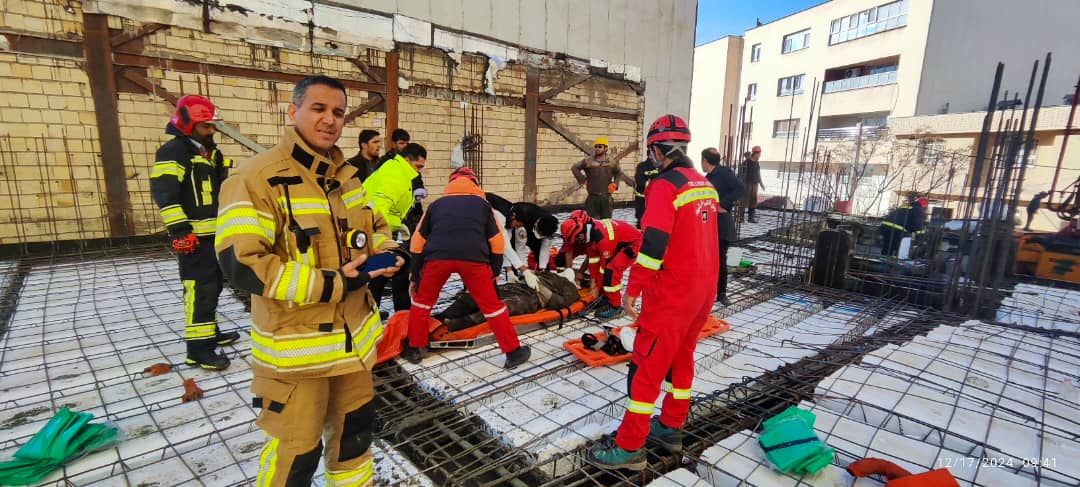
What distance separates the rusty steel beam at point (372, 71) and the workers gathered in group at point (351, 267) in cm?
462

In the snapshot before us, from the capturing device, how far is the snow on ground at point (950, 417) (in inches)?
97.0

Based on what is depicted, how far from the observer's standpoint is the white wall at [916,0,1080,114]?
2039 cm

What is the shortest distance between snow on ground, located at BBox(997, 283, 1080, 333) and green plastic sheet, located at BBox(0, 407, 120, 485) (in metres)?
7.47

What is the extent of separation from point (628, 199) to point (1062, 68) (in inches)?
983

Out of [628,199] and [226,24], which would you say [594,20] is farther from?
[226,24]

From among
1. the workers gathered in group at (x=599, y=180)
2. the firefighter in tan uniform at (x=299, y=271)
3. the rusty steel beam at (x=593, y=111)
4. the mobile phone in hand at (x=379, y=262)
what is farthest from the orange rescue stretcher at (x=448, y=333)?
the rusty steel beam at (x=593, y=111)

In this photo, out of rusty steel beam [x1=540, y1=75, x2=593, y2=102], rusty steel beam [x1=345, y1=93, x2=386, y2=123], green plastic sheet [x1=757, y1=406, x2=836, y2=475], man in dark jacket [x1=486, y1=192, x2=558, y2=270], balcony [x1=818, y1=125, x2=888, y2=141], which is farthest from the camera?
balcony [x1=818, y1=125, x2=888, y2=141]

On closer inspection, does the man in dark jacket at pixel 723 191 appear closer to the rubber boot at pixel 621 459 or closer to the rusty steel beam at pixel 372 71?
the rubber boot at pixel 621 459

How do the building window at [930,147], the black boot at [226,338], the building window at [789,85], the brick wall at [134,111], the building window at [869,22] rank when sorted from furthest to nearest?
1. the building window at [789,85]
2. the building window at [869,22]
3. the building window at [930,147]
4. the brick wall at [134,111]
5. the black boot at [226,338]

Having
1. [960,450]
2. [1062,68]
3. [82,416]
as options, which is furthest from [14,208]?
[1062,68]

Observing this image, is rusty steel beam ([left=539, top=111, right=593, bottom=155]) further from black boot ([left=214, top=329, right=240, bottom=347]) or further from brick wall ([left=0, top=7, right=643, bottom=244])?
black boot ([left=214, top=329, right=240, bottom=347])

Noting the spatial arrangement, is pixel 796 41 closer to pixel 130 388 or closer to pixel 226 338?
pixel 226 338

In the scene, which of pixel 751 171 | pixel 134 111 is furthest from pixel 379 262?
pixel 751 171

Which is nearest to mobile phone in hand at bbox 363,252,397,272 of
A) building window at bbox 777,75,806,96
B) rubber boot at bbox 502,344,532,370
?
rubber boot at bbox 502,344,532,370
